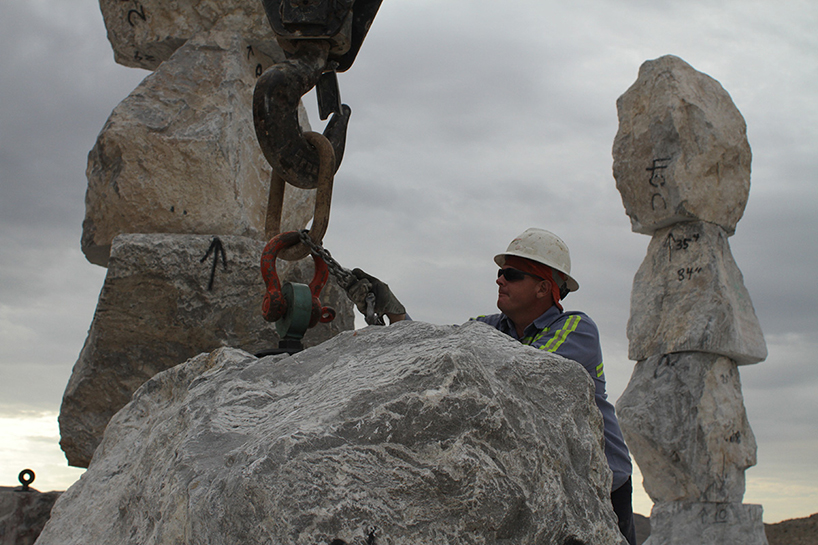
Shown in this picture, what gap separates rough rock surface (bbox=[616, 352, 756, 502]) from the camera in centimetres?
551

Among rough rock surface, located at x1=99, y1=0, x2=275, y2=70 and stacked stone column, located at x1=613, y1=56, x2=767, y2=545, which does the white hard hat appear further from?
stacked stone column, located at x1=613, y1=56, x2=767, y2=545

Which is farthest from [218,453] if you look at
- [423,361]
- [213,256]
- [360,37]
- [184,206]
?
[184,206]

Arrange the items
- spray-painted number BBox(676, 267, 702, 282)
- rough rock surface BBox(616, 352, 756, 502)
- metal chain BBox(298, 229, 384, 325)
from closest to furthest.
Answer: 1. metal chain BBox(298, 229, 384, 325)
2. rough rock surface BBox(616, 352, 756, 502)
3. spray-painted number BBox(676, 267, 702, 282)

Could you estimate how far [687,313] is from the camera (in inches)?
222

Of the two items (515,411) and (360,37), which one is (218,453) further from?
(360,37)

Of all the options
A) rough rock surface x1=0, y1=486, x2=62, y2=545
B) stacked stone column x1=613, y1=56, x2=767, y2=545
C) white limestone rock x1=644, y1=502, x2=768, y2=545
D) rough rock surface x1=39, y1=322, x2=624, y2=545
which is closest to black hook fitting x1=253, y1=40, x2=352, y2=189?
rough rock surface x1=39, y1=322, x2=624, y2=545

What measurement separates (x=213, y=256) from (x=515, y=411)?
211 cm

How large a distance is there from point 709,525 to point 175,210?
4563 mm

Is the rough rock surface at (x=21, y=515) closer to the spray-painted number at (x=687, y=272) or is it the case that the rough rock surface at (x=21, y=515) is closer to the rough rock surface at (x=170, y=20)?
the rough rock surface at (x=170, y=20)

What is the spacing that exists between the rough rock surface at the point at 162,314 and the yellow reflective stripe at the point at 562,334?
1.43m

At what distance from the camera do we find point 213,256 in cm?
318

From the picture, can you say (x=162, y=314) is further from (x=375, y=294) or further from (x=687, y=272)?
(x=687, y=272)

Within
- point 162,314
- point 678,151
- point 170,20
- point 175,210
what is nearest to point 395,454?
point 162,314

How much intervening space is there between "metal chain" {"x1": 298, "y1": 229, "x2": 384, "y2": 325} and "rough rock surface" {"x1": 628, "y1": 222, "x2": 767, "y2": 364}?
4.27 m
